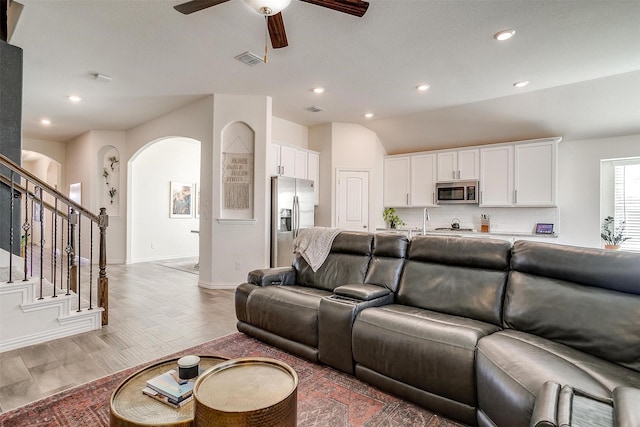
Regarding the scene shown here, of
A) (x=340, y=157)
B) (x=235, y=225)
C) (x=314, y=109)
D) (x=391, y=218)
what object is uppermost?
(x=314, y=109)

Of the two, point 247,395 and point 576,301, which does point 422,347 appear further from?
point 247,395

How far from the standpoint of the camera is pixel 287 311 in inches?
→ 102

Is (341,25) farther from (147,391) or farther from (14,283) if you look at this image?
(14,283)

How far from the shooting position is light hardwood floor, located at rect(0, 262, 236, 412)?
220cm

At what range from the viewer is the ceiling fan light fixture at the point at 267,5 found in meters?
2.08

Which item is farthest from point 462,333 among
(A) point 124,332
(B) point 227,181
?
(B) point 227,181

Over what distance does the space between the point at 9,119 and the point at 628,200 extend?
26.5 ft

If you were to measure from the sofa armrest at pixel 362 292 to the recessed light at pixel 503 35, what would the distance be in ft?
8.96

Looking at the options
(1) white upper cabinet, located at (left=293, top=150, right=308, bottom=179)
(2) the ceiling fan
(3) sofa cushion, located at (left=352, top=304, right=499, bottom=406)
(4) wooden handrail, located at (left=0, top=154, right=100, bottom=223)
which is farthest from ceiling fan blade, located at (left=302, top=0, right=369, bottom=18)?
(1) white upper cabinet, located at (left=293, top=150, right=308, bottom=179)

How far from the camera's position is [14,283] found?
2.72 metres

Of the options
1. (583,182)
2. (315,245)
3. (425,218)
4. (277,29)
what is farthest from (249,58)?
(583,182)

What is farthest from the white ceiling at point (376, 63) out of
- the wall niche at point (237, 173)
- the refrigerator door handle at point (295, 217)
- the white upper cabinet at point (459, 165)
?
the refrigerator door handle at point (295, 217)

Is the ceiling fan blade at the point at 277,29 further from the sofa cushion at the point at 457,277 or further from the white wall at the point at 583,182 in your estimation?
the white wall at the point at 583,182

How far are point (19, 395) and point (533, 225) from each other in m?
6.58
